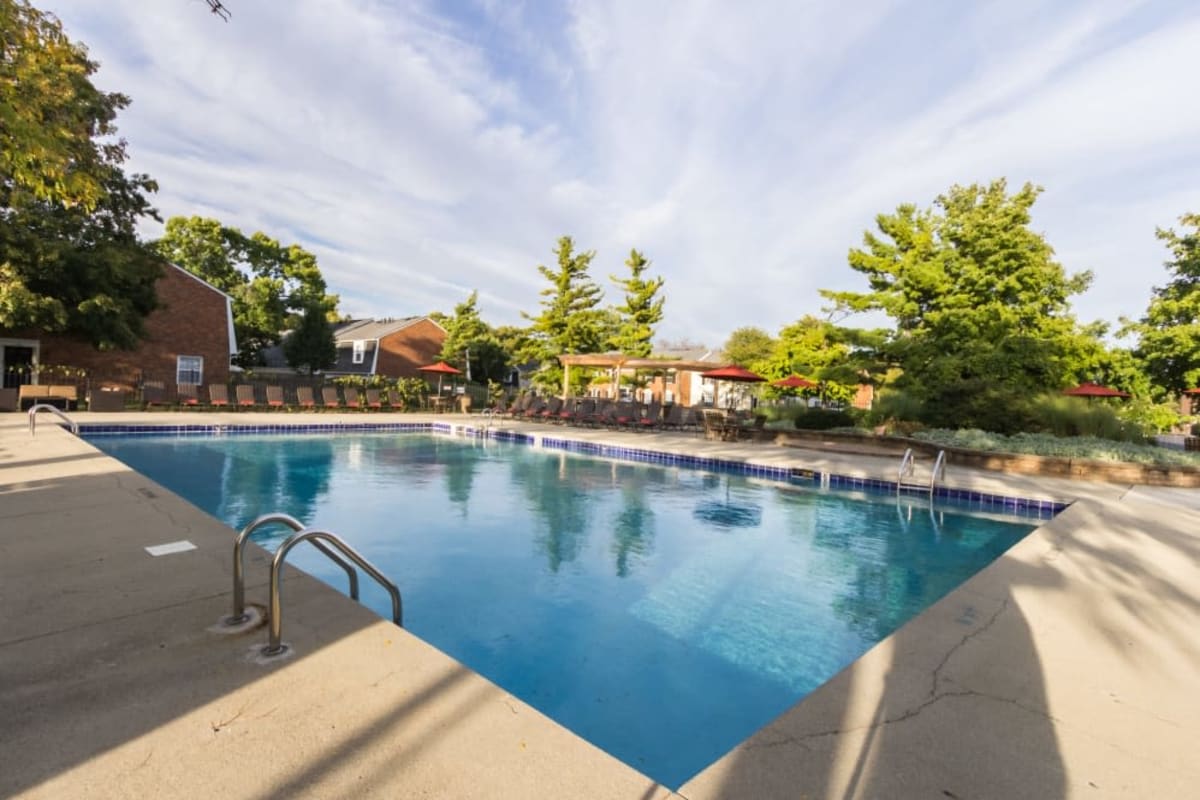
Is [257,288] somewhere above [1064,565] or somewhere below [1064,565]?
above

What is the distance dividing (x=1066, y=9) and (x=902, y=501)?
27.3 ft

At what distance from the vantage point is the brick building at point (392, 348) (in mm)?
30156

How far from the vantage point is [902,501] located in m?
8.78

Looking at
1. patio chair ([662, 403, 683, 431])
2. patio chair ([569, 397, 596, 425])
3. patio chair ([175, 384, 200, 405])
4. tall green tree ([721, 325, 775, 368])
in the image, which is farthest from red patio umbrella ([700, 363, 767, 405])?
tall green tree ([721, 325, 775, 368])

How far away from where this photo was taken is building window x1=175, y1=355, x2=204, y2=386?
20703mm

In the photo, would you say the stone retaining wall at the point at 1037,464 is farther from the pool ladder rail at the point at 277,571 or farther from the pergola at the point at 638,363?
the pool ladder rail at the point at 277,571

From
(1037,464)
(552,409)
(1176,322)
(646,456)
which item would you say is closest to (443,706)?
(646,456)

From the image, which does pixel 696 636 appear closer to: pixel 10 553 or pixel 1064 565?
pixel 1064 565

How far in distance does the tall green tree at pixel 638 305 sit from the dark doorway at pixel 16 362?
19.2 metres

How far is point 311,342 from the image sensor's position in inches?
1130

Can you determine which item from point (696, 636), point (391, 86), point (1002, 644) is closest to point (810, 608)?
point (696, 636)

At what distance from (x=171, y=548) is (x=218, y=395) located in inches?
647

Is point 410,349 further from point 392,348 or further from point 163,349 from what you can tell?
point 163,349

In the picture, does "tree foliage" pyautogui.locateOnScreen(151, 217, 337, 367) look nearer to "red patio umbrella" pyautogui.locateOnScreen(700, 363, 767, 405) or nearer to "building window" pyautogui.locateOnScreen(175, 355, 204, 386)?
"building window" pyautogui.locateOnScreen(175, 355, 204, 386)
